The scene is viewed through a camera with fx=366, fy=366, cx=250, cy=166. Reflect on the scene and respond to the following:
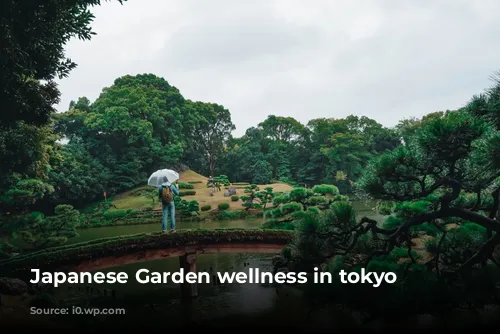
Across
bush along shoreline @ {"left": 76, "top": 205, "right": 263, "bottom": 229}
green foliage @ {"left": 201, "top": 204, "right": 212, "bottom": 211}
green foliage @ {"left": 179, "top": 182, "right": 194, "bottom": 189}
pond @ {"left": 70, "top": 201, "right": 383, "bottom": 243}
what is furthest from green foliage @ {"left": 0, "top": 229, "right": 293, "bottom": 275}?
green foliage @ {"left": 179, "top": 182, "right": 194, "bottom": 189}

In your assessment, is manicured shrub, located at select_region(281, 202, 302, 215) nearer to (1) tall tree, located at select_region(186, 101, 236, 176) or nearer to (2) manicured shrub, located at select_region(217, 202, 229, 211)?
(2) manicured shrub, located at select_region(217, 202, 229, 211)

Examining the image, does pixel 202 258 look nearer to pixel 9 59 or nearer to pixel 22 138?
pixel 22 138

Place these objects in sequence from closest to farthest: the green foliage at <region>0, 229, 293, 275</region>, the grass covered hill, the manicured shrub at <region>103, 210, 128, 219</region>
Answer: the green foliage at <region>0, 229, 293, 275</region> → the grass covered hill → the manicured shrub at <region>103, 210, 128, 219</region>

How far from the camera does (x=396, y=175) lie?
11.1 ft

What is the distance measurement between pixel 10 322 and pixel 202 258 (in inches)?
263

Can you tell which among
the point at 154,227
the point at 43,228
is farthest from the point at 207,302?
the point at 154,227

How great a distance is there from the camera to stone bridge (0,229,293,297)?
5.25 metres

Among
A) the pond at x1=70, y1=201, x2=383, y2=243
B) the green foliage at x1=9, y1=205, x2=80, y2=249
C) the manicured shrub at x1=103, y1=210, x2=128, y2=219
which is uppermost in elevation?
the green foliage at x1=9, y1=205, x2=80, y2=249

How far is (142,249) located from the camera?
6184mm

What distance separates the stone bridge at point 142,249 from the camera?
207 inches

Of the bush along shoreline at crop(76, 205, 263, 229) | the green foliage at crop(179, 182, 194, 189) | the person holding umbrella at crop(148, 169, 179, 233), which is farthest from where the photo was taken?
the green foliage at crop(179, 182, 194, 189)

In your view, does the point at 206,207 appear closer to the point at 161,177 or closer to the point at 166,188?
the point at 161,177

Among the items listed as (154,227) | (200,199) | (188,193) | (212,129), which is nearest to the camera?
(154,227)

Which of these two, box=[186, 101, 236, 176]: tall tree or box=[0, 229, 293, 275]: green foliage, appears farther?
box=[186, 101, 236, 176]: tall tree
